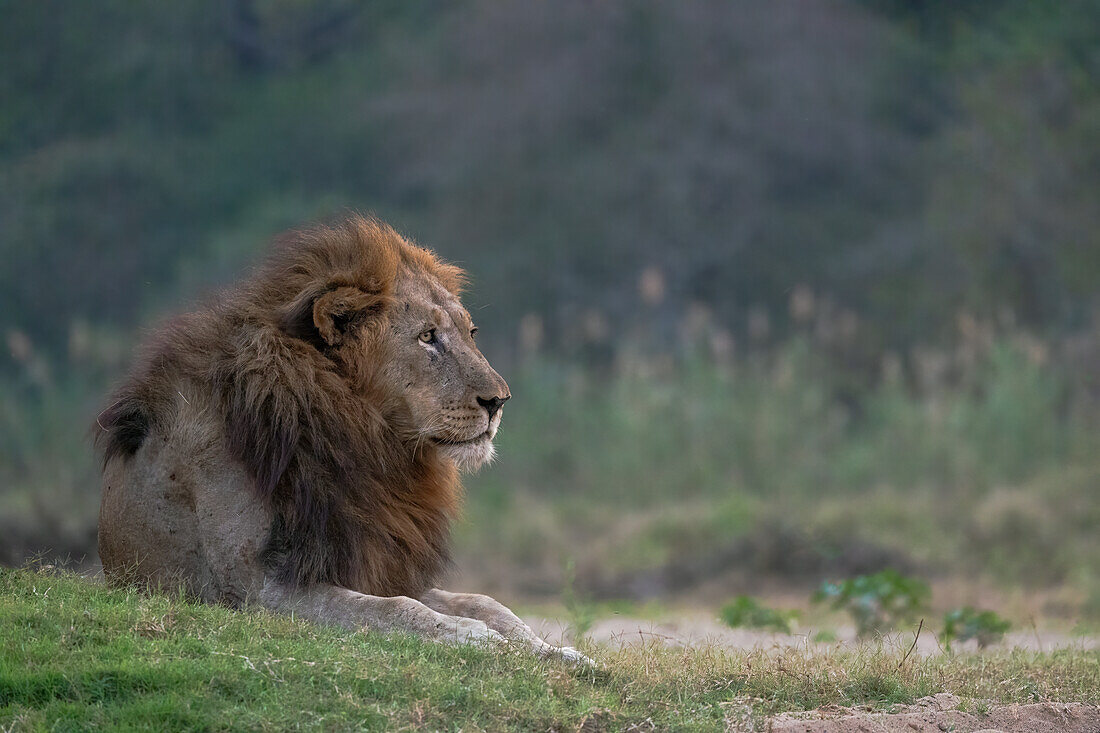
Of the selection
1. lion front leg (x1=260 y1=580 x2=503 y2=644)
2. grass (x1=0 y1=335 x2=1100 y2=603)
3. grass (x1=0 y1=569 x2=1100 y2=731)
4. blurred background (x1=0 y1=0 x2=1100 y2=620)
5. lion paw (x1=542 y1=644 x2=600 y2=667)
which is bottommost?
grass (x1=0 y1=569 x2=1100 y2=731)

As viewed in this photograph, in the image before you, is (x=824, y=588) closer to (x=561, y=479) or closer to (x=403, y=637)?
(x=403, y=637)

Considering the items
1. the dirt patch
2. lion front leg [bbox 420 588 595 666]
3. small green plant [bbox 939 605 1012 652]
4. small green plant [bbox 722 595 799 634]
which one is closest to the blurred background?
small green plant [bbox 722 595 799 634]

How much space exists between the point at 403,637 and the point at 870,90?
14943 millimetres

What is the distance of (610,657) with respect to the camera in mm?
4254

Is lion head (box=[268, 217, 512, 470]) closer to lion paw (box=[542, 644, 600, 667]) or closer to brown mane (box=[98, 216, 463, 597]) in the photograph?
brown mane (box=[98, 216, 463, 597])

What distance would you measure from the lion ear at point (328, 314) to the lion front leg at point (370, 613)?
0.84 metres

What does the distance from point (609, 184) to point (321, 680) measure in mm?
13778

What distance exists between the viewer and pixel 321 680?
337 centimetres

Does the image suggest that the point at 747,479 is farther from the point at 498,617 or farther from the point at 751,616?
the point at 498,617

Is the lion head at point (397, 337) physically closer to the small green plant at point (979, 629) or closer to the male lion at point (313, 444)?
the male lion at point (313, 444)

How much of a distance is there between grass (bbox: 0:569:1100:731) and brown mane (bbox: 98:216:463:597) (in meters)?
0.39

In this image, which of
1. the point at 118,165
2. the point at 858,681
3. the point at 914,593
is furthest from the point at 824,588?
the point at 118,165

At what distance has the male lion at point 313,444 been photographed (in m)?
4.23

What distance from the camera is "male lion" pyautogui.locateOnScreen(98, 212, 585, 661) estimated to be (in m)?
4.23
